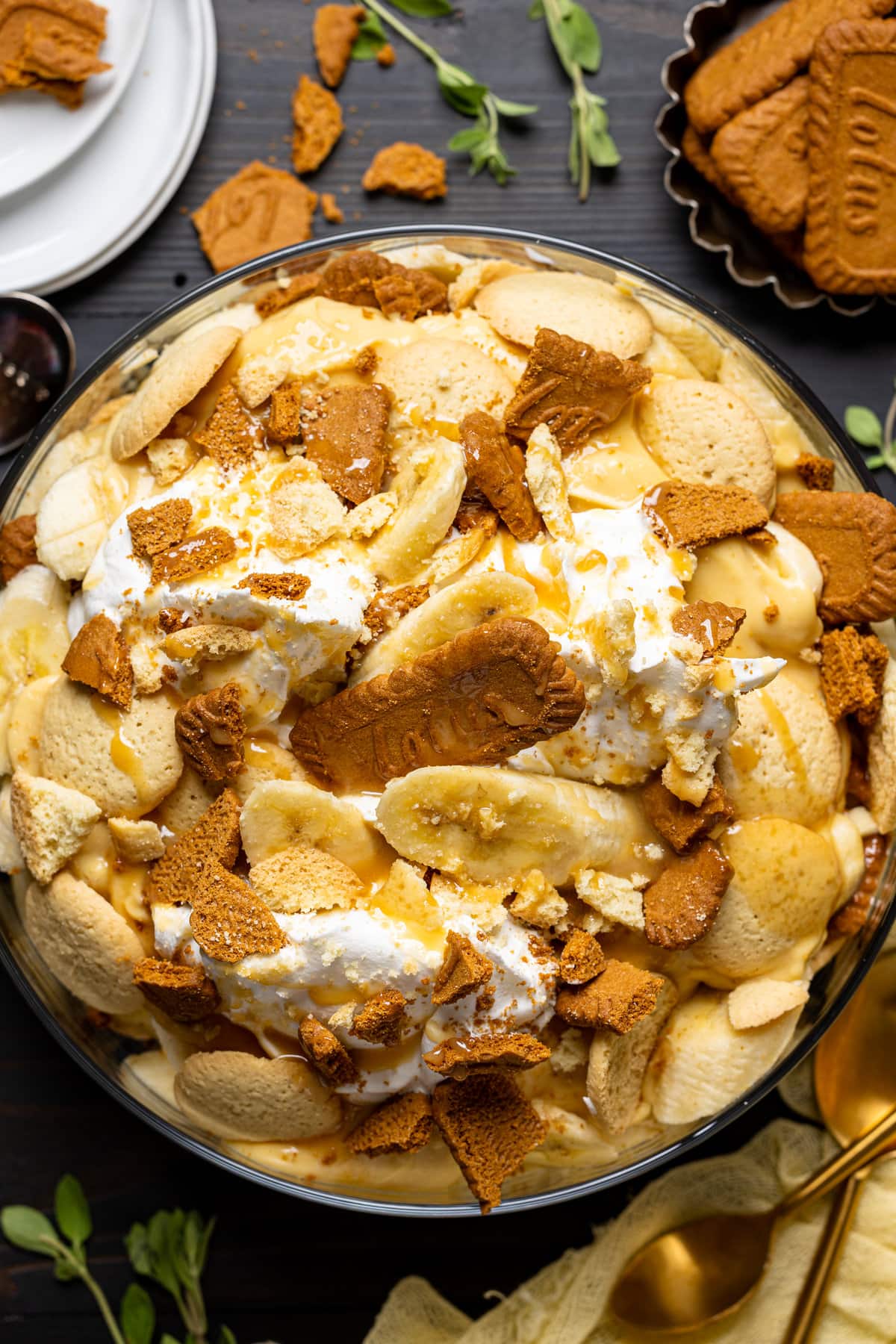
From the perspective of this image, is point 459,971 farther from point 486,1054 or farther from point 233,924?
point 233,924

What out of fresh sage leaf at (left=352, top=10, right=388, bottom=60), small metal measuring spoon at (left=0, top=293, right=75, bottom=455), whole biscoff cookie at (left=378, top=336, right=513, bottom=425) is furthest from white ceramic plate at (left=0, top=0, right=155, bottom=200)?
whole biscoff cookie at (left=378, top=336, right=513, bottom=425)

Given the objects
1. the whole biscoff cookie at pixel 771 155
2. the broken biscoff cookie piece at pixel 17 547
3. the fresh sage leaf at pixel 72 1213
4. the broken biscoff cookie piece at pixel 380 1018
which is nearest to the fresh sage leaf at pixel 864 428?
the whole biscoff cookie at pixel 771 155

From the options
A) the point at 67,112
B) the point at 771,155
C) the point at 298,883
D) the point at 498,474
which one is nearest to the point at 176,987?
the point at 298,883

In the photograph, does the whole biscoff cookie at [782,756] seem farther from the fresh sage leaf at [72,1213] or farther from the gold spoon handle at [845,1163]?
the fresh sage leaf at [72,1213]

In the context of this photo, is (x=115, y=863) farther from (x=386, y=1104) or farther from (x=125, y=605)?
(x=386, y=1104)

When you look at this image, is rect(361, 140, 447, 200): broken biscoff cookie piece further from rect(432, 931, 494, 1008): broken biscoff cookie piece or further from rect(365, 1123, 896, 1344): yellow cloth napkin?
rect(365, 1123, 896, 1344): yellow cloth napkin

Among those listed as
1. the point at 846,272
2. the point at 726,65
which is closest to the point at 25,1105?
the point at 846,272

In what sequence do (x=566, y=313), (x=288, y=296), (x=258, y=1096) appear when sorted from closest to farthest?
1. (x=258, y=1096)
2. (x=566, y=313)
3. (x=288, y=296)
